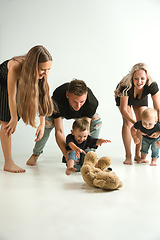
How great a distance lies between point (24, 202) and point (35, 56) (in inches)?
33.5

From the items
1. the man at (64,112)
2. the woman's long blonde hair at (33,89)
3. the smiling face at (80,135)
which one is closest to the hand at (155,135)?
the man at (64,112)

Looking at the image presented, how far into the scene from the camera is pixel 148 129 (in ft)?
7.58

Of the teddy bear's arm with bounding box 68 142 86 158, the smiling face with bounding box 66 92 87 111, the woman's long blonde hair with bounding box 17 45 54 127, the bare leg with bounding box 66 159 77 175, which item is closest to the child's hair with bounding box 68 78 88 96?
the smiling face with bounding box 66 92 87 111

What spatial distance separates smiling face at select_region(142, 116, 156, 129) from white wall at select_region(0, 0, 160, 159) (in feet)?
4.78

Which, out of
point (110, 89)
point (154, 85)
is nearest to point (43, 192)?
point (154, 85)

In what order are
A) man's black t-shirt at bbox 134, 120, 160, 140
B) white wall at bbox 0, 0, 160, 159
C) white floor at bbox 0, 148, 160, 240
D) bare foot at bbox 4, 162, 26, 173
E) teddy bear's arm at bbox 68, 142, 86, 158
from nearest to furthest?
1. white floor at bbox 0, 148, 160, 240
2. teddy bear's arm at bbox 68, 142, 86, 158
3. bare foot at bbox 4, 162, 26, 173
4. man's black t-shirt at bbox 134, 120, 160, 140
5. white wall at bbox 0, 0, 160, 159

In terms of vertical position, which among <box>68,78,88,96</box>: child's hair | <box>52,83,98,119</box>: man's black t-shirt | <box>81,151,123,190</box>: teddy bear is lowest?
<box>81,151,123,190</box>: teddy bear

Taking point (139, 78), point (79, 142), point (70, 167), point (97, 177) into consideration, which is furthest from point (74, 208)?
point (139, 78)

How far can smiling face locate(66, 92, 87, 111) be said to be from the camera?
196 centimetres

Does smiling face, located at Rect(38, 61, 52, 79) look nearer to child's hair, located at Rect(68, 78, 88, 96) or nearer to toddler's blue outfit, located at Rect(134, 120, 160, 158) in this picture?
child's hair, located at Rect(68, 78, 88, 96)

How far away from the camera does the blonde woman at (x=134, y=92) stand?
233 cm

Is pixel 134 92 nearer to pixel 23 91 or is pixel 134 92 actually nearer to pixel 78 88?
pixel 78 88
